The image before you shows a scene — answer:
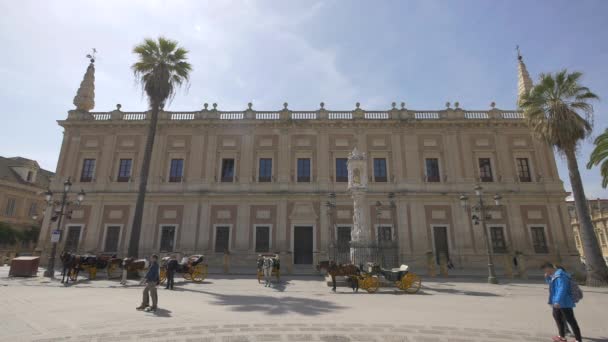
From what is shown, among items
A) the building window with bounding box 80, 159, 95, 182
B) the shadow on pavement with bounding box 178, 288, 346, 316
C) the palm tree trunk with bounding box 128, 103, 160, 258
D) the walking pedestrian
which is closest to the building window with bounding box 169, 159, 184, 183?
the building window with bounding box 80, 159, 95, 182

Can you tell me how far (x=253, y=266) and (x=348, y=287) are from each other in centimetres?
1026

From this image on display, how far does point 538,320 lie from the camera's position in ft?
21.3

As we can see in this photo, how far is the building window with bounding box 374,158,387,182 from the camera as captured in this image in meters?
22.6

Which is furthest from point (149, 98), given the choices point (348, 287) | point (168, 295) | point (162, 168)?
point (348, 287)

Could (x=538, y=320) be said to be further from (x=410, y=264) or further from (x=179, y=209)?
(x=179, y=209)

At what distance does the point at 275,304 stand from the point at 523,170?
22.2 m

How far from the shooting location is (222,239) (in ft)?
71.2

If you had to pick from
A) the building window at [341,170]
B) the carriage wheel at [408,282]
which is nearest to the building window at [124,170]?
the building window at [341,170]

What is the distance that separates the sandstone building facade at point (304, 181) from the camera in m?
21.2

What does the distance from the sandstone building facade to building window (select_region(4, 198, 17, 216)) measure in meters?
12.8

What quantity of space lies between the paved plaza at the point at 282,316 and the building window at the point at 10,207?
91.0ft

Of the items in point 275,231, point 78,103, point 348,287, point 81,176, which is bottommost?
point 348,287

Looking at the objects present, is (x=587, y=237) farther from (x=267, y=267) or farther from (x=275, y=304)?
(x=275, y=304)

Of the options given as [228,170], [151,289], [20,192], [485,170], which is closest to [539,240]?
[485,170]
